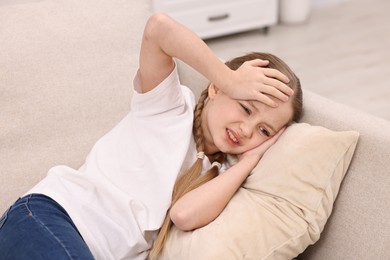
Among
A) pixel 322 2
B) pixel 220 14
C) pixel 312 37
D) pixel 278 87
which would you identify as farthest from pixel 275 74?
pixel 322 2

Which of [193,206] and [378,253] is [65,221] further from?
[378,253]

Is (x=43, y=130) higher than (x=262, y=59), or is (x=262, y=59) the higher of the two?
(x=262, y=59)

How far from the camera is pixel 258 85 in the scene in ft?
3.94

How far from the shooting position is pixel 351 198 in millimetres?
1175

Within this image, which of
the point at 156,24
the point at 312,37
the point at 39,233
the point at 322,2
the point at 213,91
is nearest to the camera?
the point at 39,233

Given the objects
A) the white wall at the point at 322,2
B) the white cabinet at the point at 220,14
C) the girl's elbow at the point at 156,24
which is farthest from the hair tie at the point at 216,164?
Result: the white wall at the point at 322,2

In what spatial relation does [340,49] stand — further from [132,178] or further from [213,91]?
[132,178]

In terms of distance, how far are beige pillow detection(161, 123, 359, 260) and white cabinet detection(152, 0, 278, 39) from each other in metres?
2.26

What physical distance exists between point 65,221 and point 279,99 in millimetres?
527

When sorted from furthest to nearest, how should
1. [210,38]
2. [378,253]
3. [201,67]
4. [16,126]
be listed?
[210,38] < [16,126] < [201,67] < [378,253]

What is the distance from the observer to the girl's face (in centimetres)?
123

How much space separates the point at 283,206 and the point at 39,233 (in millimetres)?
495

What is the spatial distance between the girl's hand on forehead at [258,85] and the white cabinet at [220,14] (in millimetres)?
2141

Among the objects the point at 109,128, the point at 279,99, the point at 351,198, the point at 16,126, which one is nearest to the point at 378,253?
the point at 351,198
